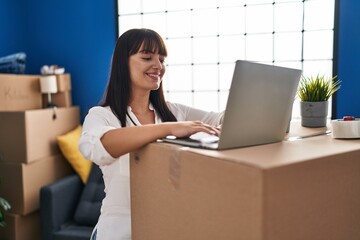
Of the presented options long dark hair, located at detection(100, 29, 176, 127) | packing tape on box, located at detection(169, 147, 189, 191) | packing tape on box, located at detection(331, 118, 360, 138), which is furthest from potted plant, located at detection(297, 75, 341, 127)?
packing tape on box, located at detection(169, 147, 189, 191)

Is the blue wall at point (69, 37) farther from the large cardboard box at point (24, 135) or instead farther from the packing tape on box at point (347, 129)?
the packing tape on box at point (347, 129)

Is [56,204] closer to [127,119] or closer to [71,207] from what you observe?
[71,207]

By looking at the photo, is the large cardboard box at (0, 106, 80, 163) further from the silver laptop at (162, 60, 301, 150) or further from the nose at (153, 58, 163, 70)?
the silver laptop at (162, 60, 301, 150)

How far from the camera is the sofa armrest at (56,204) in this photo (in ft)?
8.18

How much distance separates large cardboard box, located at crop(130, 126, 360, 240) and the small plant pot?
341 millimetres

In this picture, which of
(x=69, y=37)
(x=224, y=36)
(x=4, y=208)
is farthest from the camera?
(x=69, y=37)

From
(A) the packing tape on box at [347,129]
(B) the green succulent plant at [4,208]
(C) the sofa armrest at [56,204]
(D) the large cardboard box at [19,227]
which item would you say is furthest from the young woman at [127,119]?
(D) the large cardboard box at [19,227]

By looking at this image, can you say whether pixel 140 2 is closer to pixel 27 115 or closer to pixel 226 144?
pixel 27 115

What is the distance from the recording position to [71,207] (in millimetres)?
2699

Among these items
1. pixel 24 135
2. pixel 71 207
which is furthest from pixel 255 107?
pixel 71 207

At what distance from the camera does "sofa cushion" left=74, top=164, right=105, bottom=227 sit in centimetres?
260

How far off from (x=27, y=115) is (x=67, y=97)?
1.77 feet

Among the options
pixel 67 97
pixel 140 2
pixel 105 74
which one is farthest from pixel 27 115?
pixel 140 2

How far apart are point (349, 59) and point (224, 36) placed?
87 centimetres
